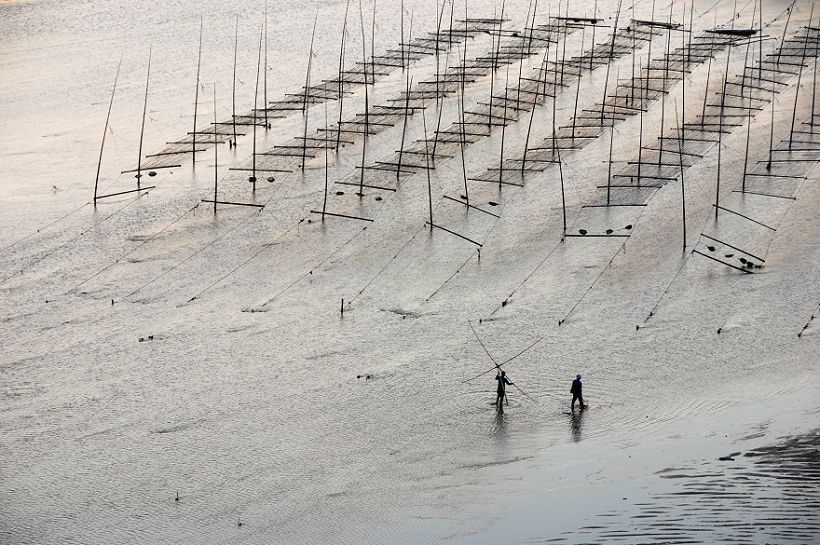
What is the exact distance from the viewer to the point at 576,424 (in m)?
21.3

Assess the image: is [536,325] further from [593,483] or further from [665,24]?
[665,24]

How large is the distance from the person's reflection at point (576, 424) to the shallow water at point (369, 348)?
0.24 ft

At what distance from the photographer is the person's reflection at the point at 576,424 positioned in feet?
68.5

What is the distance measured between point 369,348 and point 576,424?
4713 mm

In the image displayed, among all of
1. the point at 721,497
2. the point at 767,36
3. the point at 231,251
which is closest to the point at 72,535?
the point at 721,497

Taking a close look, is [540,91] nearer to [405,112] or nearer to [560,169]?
[405,112]

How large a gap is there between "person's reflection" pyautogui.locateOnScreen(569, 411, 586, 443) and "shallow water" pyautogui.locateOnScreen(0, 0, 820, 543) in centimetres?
7

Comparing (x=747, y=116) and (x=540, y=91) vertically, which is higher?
(x=540, y=91)

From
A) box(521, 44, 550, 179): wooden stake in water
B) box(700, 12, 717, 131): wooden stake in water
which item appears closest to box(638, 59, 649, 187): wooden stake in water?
box(700, 12, 717, 131): wooden stake in water

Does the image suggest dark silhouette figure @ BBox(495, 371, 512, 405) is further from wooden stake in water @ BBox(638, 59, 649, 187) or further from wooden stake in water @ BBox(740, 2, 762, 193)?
wooden stake in water @ BBox(740, 2, 762, 193)

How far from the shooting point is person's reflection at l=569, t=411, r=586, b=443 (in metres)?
20.9

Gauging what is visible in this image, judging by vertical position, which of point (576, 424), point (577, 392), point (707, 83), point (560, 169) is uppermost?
point (707, 83)

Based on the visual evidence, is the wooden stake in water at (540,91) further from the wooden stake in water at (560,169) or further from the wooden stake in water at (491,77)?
the wooden stake in water at (491,77)

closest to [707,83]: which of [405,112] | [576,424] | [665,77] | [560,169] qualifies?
[665,77]
